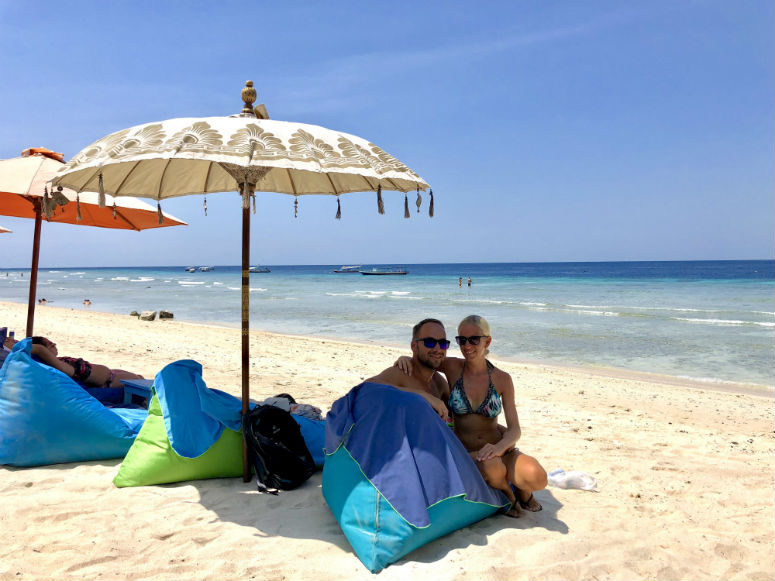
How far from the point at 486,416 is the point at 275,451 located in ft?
4.56

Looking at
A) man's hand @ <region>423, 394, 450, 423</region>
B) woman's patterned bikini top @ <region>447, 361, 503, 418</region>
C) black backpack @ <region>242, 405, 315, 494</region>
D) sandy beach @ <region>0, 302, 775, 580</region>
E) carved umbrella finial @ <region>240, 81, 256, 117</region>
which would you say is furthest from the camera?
black backpack @ <region>242, 405, 315, 494</region>

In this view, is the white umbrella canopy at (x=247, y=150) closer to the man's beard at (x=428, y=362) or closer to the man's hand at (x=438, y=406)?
the man's beard at (x=428, y=362)

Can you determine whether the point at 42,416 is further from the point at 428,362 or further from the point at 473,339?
the point at 473,339

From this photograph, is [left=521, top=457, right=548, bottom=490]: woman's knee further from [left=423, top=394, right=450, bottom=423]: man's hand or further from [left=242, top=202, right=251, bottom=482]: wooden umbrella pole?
[left=242, top=202, right=251, bottom=482]: wooden umbrella pole

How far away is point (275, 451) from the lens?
3473 millimetres

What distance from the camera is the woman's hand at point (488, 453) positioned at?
9.96 ft

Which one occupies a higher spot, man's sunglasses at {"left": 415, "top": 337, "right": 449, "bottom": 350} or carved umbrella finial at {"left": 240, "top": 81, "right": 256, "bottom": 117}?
carved umbrella finial at {"left": 240, "top": 81, "right": 256, "bottom": 117}

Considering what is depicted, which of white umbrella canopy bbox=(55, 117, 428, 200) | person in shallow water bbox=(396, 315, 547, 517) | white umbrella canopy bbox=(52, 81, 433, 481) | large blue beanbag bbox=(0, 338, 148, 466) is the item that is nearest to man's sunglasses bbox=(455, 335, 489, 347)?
person in shallow water bbox=(396, 315, 547, 517)

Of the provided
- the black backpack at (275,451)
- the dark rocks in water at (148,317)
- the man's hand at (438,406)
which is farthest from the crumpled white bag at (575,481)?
the dark rocks in water at (148,317)

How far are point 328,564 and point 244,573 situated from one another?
1.29 ft

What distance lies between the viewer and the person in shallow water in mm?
3062

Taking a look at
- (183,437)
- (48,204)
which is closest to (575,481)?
(183,437)

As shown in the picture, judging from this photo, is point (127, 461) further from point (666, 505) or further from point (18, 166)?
point (666, 505)

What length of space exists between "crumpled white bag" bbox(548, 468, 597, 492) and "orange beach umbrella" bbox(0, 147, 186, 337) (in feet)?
10.7
